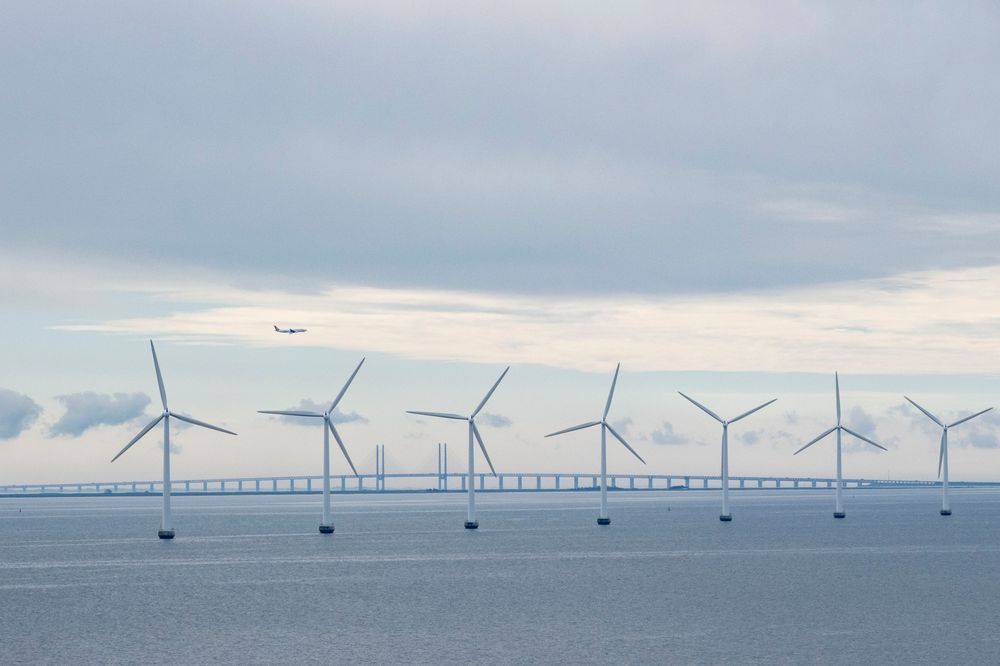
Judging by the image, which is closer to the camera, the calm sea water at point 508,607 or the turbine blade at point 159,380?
the calm sea water at point 508,607

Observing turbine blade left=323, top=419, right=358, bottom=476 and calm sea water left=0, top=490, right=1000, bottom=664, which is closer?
calm sea water left=0, top=490, right=1000, bottom=664

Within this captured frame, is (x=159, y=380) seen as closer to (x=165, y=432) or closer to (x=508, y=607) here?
(x=165, y=432)

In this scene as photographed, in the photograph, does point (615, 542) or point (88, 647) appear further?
point (615, 542)

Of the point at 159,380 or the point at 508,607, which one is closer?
the point at 508,607

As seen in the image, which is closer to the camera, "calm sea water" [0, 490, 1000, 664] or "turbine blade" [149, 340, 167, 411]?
"calm sea water" [0, 490, 1000, 664]

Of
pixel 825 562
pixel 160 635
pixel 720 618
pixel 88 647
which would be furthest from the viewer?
pixel 825 562

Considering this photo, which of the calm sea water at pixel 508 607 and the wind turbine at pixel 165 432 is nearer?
the calm sea water at pixel 508 607

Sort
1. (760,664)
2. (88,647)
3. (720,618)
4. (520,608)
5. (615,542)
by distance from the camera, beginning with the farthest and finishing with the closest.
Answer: (615,542)
(520,608)
(720,618)
(88,647)
(760,664)

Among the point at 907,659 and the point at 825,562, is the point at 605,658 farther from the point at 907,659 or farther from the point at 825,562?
the point at 825,562

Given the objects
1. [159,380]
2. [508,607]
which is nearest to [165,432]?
[159,380]

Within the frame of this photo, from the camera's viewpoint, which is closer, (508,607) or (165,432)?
(508,607)

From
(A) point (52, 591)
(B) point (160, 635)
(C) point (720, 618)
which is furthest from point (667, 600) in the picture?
(A) point (52, 591)
